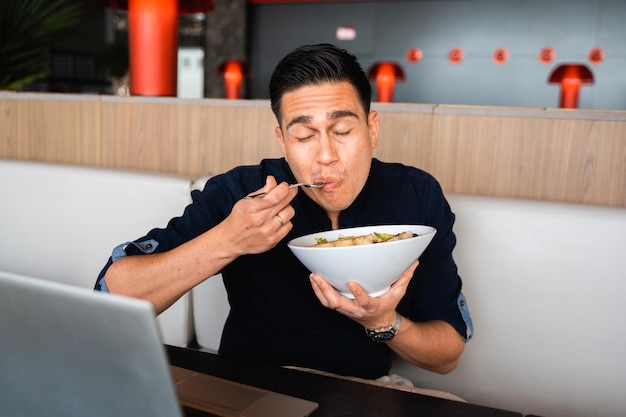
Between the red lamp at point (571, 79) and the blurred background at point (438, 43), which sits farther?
the blurred background at point (438, 43)

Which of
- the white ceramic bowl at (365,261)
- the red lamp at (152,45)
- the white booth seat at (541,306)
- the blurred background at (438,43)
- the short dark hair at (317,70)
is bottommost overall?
the white booth seat at (541,306)

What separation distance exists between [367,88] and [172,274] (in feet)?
1.74

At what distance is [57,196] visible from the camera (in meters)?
1.91

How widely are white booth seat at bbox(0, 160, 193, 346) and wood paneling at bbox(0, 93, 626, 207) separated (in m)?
0.20

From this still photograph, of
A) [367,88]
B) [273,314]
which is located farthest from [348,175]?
[273,314]

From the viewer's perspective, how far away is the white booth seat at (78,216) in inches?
67.9

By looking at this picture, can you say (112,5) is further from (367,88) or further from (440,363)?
(440,363)

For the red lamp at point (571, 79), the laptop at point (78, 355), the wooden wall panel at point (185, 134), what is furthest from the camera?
the red lamp at point (571, 79)

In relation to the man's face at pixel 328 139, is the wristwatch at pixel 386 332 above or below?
below

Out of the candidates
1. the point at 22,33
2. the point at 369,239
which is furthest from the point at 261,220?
the point at 22,33

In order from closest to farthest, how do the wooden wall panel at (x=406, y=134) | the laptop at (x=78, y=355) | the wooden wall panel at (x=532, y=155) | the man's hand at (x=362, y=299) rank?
the laptop at (x=78, y=355), the man's hand at (x=362, y=299), the wooden wall panel at (x=532, y=155), the wooden wall panel at (x=406, y=134)

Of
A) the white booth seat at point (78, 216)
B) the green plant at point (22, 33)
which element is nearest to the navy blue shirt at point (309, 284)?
the white booth seat at point (78, 216)

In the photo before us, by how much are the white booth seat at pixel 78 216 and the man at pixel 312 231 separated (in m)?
0.47

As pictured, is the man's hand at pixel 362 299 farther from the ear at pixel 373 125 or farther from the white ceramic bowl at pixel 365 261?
the ear at pixel 373 125
